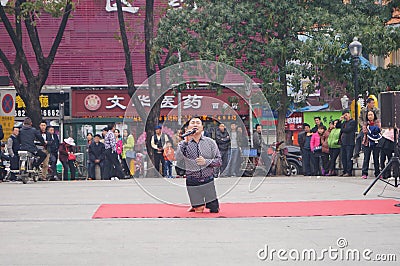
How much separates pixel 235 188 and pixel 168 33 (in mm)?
8286

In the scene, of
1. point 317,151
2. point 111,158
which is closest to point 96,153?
point 111,158

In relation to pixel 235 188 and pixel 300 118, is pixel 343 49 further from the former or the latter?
pixel 300 118

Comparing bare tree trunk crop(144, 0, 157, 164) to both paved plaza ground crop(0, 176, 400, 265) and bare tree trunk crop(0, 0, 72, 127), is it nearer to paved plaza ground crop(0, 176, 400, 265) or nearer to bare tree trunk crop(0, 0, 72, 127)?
bare tree trunk crop(0, 0, 72, 127)

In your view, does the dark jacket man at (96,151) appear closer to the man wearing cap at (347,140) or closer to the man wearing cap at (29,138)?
the man wearing cap at (29,138)

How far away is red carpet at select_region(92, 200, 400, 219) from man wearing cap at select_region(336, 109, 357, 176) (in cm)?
651

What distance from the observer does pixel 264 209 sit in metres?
12.7

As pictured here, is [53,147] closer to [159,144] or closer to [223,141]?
[159,144]

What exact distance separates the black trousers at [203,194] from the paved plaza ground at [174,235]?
0.72 metres

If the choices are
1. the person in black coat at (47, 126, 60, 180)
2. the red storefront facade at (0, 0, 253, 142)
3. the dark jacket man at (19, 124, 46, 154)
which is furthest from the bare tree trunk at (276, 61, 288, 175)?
the red storefront facade at (0, 0, 253, 142)

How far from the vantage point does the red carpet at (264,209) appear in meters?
11.9

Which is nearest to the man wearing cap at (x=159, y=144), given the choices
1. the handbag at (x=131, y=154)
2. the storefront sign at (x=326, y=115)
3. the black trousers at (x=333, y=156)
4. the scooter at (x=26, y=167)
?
the handbag at (x=131, y=154)

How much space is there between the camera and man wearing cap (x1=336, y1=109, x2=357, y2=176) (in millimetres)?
19953

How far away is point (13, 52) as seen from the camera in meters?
34.0

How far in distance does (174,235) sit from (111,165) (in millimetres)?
12907
